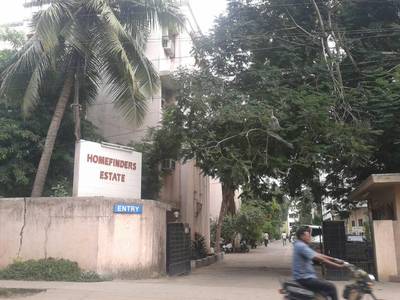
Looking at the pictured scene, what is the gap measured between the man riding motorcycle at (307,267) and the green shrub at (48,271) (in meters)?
7.73

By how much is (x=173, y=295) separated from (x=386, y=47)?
458 inches

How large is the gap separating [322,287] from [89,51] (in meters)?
12.0

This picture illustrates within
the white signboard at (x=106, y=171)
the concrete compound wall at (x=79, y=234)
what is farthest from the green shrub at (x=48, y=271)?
the white signboard at (x=106, y=171)

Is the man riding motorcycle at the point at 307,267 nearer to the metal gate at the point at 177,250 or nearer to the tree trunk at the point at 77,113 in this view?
the metal gate at the point at 177,250

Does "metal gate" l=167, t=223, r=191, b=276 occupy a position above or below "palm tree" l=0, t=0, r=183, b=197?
below

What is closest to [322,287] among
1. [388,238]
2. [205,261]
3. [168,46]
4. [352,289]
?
[352,289]

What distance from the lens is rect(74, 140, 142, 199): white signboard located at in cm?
1430

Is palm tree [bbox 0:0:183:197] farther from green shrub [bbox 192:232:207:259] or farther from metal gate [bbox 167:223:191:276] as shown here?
green shrub [bbox 192:232:207:259]

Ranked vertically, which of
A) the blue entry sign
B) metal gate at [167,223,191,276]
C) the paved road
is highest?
the blue entry sign

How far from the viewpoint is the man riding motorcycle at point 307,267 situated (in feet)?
23.8

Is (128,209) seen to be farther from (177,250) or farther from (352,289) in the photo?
(352,289)

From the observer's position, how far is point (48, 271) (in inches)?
541

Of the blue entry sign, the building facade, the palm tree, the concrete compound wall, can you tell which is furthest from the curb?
the palm tree

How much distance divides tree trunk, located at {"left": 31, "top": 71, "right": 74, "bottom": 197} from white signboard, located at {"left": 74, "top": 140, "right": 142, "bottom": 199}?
2.24m
